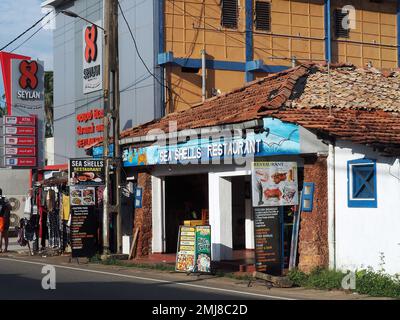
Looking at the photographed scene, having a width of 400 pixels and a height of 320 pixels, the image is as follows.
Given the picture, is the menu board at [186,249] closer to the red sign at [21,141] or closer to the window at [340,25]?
the red sign at [21,141]

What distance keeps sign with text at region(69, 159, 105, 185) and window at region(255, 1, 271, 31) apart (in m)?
10.4

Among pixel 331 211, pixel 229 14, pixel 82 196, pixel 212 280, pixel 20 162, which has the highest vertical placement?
pixel 229 14

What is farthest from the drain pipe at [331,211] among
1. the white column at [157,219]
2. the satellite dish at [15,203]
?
the satellite dish at [15,203]

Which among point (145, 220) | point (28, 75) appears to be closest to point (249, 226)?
point (145, 220)

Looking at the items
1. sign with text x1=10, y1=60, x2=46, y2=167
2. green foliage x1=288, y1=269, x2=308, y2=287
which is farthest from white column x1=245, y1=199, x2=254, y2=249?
sign with text x1=10, y1=60, x2=46, y2=167

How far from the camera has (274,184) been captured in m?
15.1

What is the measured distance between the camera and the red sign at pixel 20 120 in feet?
96.9

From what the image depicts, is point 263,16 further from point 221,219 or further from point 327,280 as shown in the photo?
point 327,280

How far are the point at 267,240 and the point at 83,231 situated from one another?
744 centimetres

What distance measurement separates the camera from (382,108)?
1750cm

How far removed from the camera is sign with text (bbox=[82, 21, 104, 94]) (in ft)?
96.5
